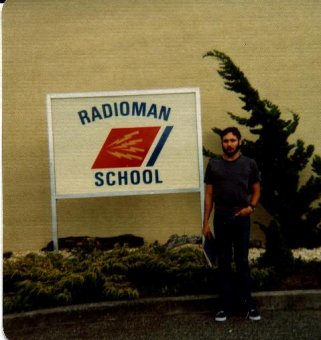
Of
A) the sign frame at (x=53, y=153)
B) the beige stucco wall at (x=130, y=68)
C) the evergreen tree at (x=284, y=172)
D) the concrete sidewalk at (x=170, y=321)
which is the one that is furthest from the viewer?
the beige stucco wall at (x=130, y=68)

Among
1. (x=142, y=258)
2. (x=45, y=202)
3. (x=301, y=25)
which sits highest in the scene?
(x=301, y=25)

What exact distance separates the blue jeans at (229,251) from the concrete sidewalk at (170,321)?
0.78ft

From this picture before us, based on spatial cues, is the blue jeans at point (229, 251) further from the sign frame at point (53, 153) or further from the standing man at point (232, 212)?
the sign frame at point (53, 153)

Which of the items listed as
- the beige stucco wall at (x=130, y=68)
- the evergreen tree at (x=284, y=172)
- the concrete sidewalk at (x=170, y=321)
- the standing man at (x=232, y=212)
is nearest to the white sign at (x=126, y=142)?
the evergreen tree at (x=284, y=172)

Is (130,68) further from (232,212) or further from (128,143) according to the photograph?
(232,212)

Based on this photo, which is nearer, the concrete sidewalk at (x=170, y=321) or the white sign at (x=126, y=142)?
the concrete sidewalk at (x=170, y=321)

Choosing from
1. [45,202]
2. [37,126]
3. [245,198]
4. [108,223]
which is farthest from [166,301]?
[37,126]

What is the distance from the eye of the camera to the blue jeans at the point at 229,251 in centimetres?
427

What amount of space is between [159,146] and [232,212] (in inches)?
69.1

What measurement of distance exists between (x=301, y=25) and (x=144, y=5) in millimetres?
2022

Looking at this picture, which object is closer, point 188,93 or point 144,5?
point 188,93

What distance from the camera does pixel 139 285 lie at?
5.00 meters

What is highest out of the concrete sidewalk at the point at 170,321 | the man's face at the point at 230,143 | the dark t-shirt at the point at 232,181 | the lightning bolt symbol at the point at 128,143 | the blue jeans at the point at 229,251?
the lightning bolt symbol at the point at 128,143

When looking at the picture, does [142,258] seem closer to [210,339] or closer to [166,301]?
[166,301]
